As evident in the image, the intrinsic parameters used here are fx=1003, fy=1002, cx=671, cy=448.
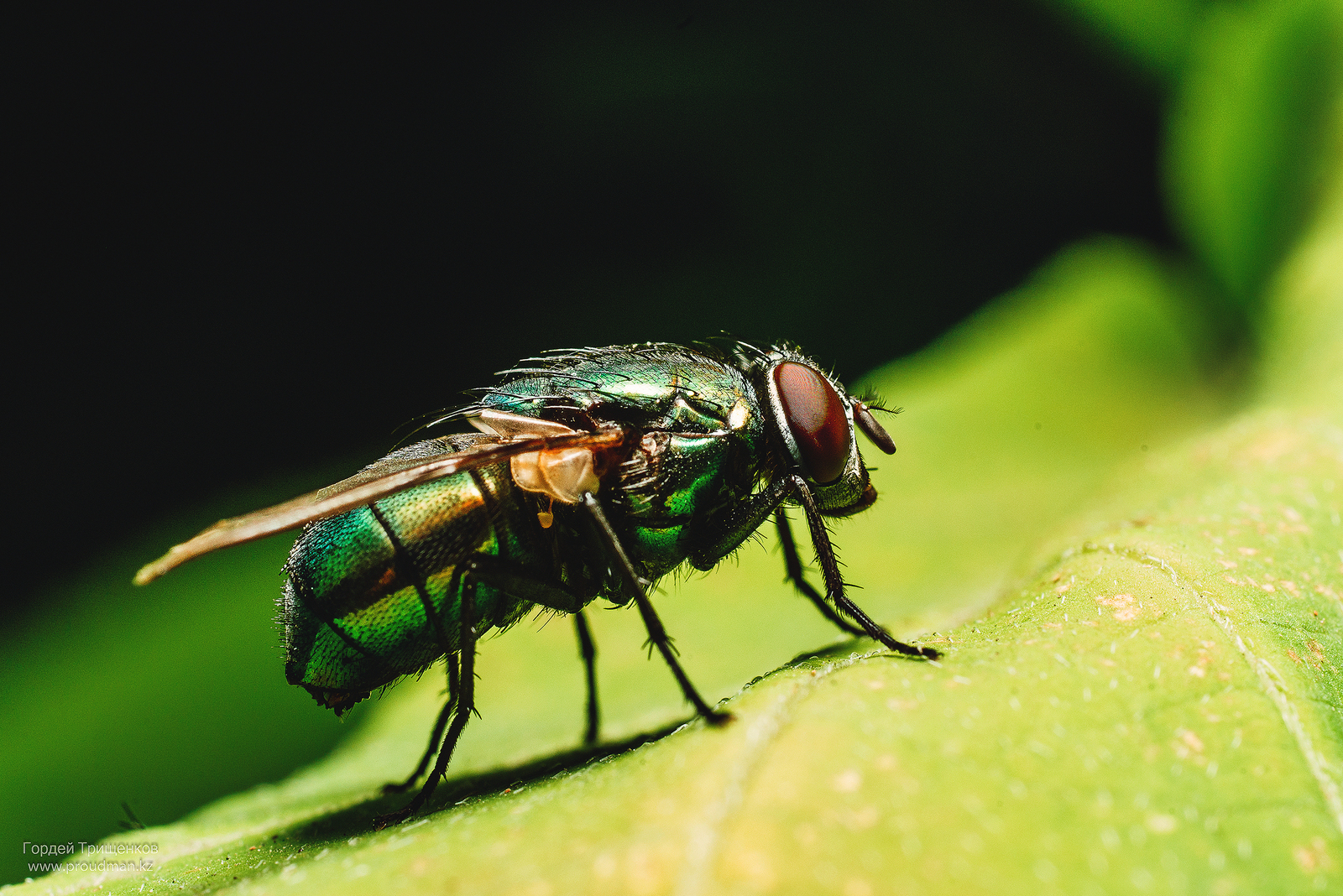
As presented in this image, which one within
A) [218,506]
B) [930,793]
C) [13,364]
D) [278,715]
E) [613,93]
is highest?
[613,93]

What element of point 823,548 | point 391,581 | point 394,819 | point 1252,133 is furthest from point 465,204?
point 1252,133

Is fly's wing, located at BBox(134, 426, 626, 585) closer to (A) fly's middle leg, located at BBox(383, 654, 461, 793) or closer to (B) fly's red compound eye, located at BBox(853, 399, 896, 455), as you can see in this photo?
(A) fly's middle leg, located at BBox(383, 654, 461, 793)

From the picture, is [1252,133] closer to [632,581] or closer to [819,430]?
[819,430]

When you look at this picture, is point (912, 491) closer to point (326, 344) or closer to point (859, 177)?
point (859, 177)

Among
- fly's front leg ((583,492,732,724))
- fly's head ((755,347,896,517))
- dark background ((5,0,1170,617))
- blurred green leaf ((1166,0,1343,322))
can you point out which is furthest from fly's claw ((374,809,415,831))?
blurred green leaf ((1166,0,1343,322))

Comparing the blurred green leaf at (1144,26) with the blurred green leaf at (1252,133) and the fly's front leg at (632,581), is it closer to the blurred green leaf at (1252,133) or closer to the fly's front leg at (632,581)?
the blurred green leaf at (1252,133)

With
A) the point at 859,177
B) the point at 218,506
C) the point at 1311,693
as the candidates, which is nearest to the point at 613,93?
the point at 859,177
